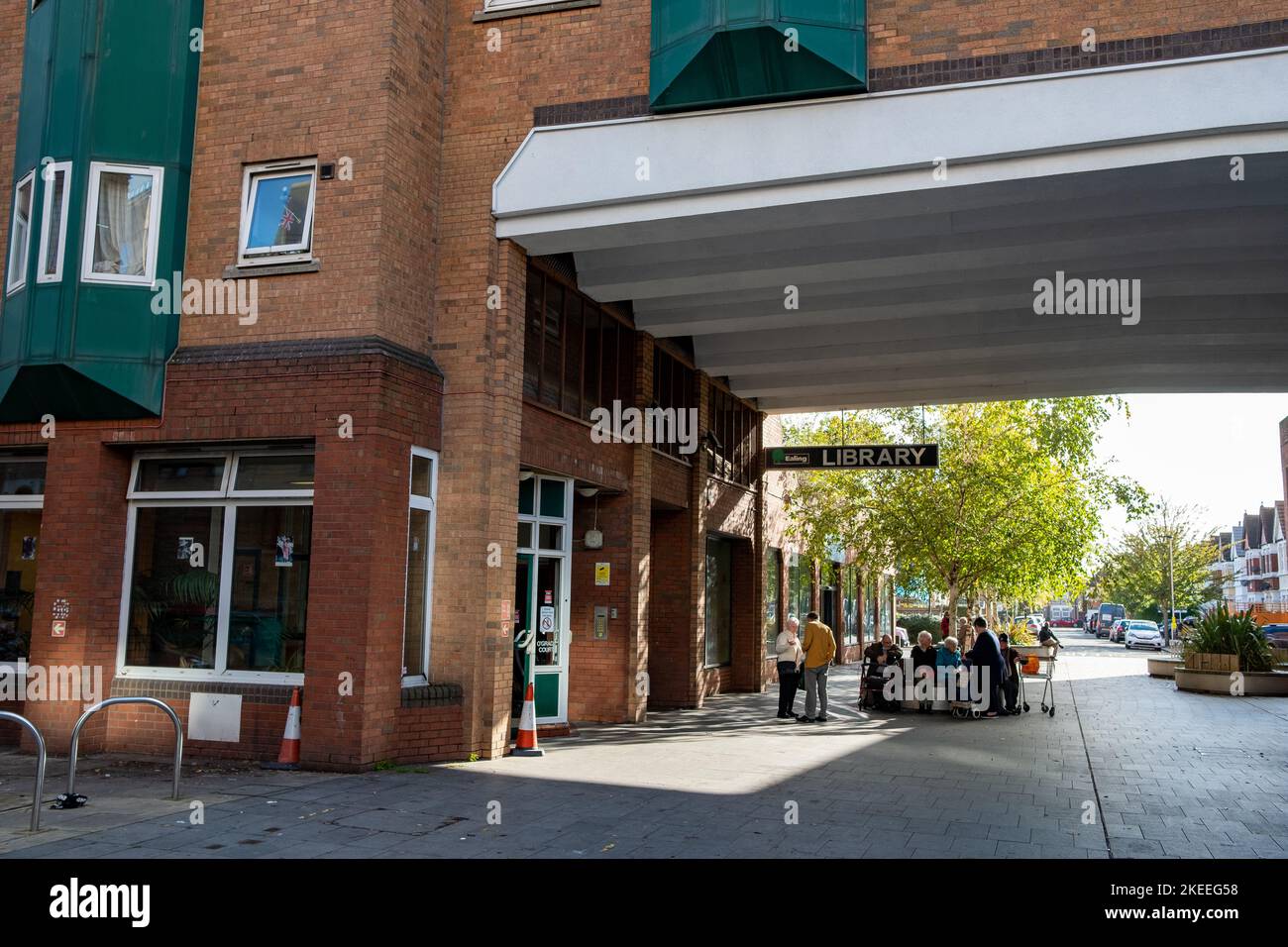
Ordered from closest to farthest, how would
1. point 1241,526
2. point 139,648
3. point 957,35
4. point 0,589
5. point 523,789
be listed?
point 523,789, point 957,35, point 139,648, point 0,589, point 1241,526

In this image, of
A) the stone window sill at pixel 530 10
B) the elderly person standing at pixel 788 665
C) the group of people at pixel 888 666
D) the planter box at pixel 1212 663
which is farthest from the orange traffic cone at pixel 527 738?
the planter box at pixel 1212 663

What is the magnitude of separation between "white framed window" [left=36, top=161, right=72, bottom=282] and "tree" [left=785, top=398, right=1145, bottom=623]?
16.1 m

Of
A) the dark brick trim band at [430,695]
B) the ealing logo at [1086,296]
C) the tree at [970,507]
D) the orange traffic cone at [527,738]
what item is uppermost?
the ealing logo at [1086,296]

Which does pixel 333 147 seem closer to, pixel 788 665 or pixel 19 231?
pixel 19 231

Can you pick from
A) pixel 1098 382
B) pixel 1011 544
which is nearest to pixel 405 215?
pixel 1098 382

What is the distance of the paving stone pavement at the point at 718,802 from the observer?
22.8 ft

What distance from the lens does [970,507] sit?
22.5 m

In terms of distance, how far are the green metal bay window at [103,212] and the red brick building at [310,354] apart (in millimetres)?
36

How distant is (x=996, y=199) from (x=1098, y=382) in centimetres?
894

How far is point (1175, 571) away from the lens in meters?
58.2

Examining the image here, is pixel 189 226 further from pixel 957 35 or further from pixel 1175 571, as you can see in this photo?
pixel 1175 571

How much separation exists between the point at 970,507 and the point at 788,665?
29.1ft

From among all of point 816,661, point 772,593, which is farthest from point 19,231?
point 772,593

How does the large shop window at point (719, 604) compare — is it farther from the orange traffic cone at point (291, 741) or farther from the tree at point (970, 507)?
the orange traffic cone at point (291, 741)
